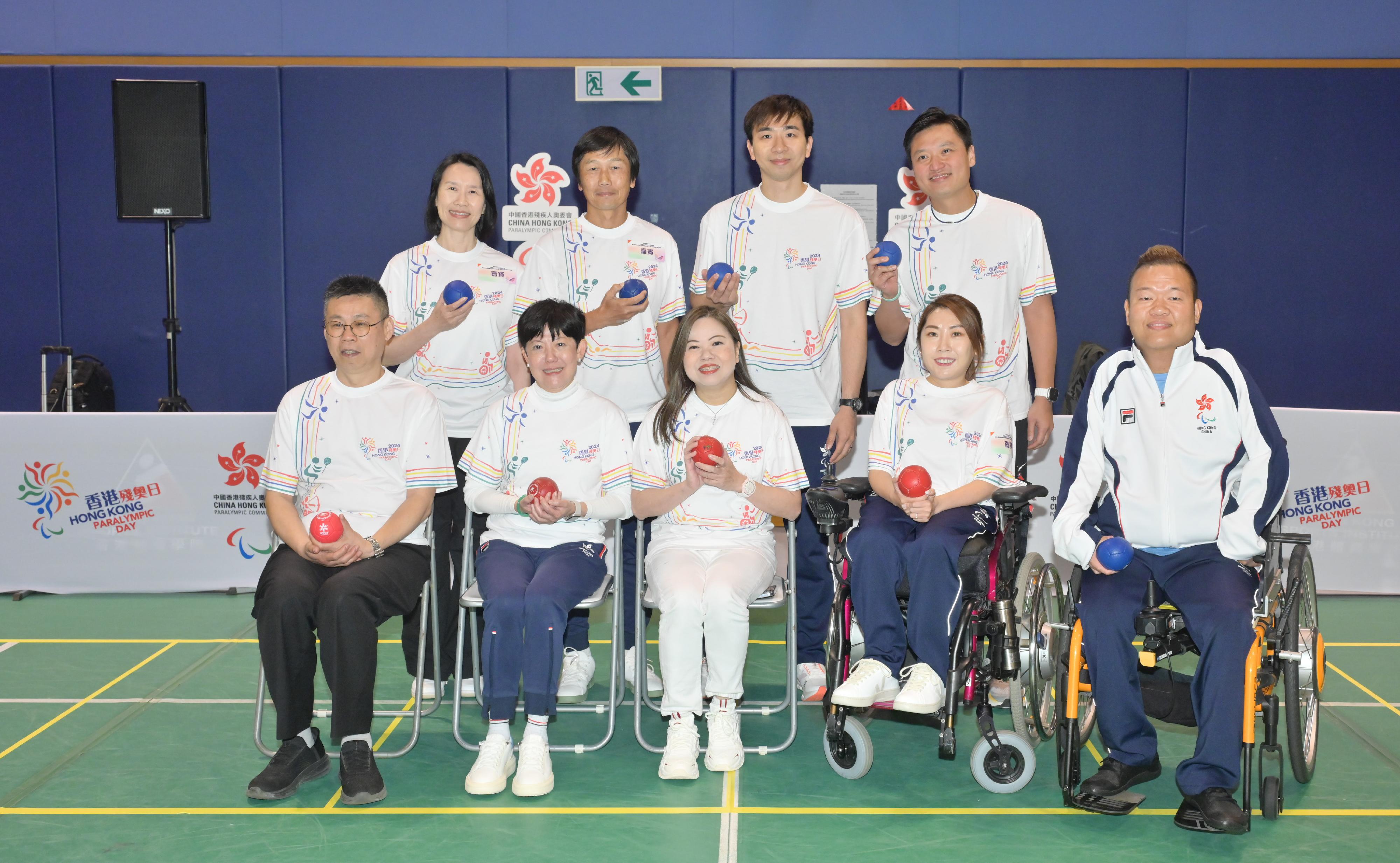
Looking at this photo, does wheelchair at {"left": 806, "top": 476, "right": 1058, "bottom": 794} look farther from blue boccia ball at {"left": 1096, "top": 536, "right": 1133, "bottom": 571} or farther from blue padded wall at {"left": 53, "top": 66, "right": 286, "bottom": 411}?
blue padded wall at {"left": 53, "top": 66, "right": 286, "bottom": 411}

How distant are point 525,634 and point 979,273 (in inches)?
73.1

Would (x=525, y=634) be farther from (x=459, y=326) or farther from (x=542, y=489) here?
(x=459, y=326)

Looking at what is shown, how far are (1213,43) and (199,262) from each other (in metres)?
6.55

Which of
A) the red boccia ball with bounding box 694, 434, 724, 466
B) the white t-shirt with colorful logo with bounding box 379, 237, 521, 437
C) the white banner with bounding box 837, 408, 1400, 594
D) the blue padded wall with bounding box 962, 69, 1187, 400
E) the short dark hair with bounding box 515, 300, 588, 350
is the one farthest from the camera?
the blue padded wall with bounding box 962, 69, 1187, 400

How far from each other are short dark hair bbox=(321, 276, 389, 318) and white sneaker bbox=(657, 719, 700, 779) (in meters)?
1.48

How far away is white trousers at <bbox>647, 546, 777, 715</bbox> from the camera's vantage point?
10.2 ft

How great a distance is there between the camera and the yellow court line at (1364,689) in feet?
12.0

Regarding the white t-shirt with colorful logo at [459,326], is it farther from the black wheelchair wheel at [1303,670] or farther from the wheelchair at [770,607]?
the black wheelchair wheel at [1303,670]

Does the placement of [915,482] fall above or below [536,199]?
below

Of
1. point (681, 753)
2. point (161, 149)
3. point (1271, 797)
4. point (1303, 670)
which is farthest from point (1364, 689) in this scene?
point (161, 149)

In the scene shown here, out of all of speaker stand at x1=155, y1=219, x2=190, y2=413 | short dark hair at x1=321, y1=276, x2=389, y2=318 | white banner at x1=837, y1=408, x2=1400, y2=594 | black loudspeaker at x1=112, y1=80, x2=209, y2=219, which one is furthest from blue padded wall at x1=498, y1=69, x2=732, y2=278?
short dark hair at x1=321, y1=276, x2=389, y2=318

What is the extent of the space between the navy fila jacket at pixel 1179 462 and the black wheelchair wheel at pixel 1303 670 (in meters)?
0.16

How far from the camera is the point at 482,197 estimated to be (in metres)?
3.73

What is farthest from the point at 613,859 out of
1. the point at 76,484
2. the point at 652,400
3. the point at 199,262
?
the point at 199,262
